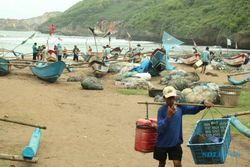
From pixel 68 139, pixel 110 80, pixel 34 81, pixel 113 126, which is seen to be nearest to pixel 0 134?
pixel 68 139

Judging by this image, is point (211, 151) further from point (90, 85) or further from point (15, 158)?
point (90, 85)

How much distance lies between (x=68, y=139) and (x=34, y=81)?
10812 millimetres

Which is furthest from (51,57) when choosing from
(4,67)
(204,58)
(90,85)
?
(204,58)

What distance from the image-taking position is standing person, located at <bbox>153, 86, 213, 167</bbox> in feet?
18.2

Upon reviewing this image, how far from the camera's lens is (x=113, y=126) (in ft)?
36.8

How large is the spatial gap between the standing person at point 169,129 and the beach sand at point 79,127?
84.0 inches

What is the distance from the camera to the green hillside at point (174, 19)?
70.1 metres

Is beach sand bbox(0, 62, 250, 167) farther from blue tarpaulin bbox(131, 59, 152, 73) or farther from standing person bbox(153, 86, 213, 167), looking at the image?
blue tarpaulin bbox(131, 59, 152, 73)

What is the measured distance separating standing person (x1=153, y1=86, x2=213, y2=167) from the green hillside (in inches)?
2357

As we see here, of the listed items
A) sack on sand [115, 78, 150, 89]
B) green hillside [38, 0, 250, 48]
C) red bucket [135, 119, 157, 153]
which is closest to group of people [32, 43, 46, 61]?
sack on sand [115, 78, 150, 89]

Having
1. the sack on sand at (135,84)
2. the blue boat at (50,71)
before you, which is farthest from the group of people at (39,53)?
the sack on sand at (135,84)

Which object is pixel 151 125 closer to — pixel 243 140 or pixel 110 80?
pixel 243 140

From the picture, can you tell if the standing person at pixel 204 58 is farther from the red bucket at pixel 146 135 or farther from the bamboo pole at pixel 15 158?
the red bucket at pixel 146 135

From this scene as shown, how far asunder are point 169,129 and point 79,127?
18.2 feet
